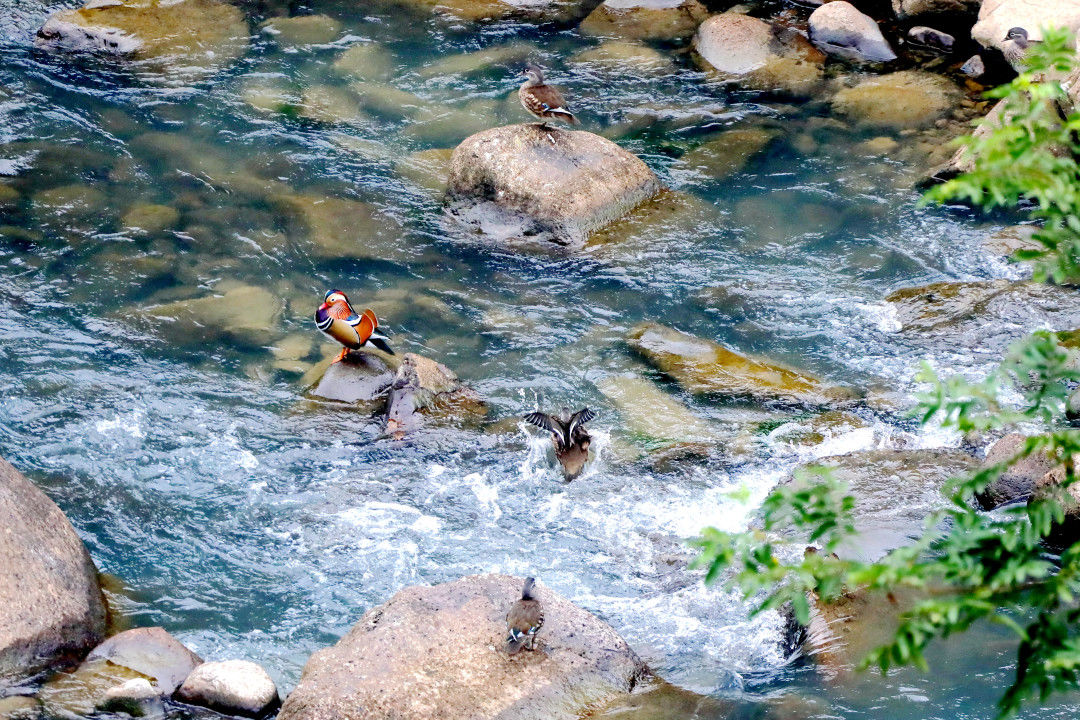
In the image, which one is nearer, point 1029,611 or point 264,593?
point 1029,611

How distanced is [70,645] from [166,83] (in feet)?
25.3

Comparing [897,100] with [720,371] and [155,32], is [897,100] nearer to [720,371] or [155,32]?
[720,371]

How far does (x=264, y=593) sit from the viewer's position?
5914mm

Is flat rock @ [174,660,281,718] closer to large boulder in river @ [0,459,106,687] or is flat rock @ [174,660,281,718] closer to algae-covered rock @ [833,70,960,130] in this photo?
large boulder in river @ [0,459,106,687]

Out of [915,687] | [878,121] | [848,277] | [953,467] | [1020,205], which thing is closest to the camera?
[915,687]

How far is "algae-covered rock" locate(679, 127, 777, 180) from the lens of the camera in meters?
10.1

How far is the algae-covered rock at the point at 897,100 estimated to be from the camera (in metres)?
10.8

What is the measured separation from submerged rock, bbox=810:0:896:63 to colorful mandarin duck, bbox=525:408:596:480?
7.20 meters

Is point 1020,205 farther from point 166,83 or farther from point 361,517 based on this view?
point 166,83

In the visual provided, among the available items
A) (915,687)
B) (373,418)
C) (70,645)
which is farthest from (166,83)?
(915,687)

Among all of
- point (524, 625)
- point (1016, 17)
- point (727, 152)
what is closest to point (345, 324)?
point (524, 625)

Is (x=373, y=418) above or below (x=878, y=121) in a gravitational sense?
below

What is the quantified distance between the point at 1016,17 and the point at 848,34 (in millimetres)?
1748

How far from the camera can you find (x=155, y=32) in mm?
12055
